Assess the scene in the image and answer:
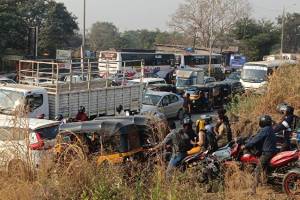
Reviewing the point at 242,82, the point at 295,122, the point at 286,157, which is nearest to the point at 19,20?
the point at 242,82

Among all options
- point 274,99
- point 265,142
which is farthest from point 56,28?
point 265,142

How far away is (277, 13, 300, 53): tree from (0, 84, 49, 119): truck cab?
7052 centimetres

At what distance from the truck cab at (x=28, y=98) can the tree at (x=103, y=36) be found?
6434cm

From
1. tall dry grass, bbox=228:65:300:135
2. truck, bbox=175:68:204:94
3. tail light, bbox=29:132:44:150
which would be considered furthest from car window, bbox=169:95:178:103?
tail light, bbox=29:132:44:150

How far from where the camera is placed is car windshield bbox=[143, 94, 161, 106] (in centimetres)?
2233

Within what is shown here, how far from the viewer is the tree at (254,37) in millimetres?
65875

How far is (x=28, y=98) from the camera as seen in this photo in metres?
15.9

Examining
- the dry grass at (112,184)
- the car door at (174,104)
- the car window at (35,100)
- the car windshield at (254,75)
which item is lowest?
the car door at (174,104)

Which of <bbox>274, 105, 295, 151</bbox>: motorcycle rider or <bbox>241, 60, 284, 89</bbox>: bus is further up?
<bbox>241, 60, 284, 89</bbox>: bus

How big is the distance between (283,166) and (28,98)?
9.02 metres

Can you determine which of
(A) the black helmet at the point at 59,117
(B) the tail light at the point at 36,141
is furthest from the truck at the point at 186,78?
(B) the tail light at the point at 36,141

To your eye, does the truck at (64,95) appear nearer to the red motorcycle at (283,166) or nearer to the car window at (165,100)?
the car window at (165,100)

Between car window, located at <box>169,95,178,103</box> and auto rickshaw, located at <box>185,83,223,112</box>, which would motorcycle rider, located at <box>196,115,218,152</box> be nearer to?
car window, located at <box>169,95,178,103</box>

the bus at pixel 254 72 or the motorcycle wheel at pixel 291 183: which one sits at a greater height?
the bus at pixel 254 72
